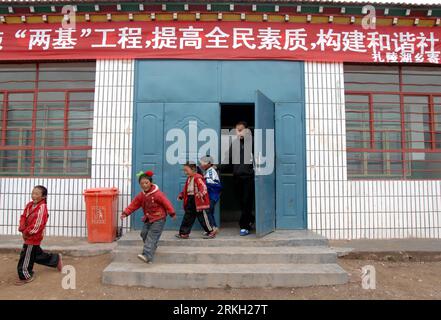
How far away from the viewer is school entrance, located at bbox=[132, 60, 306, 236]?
623cm

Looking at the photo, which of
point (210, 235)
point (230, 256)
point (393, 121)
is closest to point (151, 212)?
point (210, 235)

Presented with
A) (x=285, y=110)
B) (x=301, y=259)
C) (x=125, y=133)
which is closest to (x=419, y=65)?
(x=285, y=110)

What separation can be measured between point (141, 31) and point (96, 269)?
4587 millimetres

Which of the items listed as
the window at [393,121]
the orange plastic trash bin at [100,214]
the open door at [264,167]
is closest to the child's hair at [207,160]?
the open door at [264,167]

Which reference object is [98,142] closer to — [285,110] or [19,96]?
[19,96]

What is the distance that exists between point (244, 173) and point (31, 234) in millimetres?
3527

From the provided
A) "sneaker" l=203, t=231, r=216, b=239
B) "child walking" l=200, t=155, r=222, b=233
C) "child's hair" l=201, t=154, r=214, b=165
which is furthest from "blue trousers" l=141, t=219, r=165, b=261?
"child's hair" l=201, t=154, r=214, b=165

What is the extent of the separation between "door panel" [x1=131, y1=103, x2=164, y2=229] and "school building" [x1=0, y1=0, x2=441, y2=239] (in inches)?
0.8

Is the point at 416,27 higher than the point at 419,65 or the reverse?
higher

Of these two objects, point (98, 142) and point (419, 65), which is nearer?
point (98, 142)

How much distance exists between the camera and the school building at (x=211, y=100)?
631cm

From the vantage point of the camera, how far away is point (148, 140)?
20.7 ft

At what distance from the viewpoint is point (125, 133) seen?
6.34 meters

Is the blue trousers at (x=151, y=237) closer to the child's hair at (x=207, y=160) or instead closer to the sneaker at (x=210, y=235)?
the sneaker at (x=210, y=235)
